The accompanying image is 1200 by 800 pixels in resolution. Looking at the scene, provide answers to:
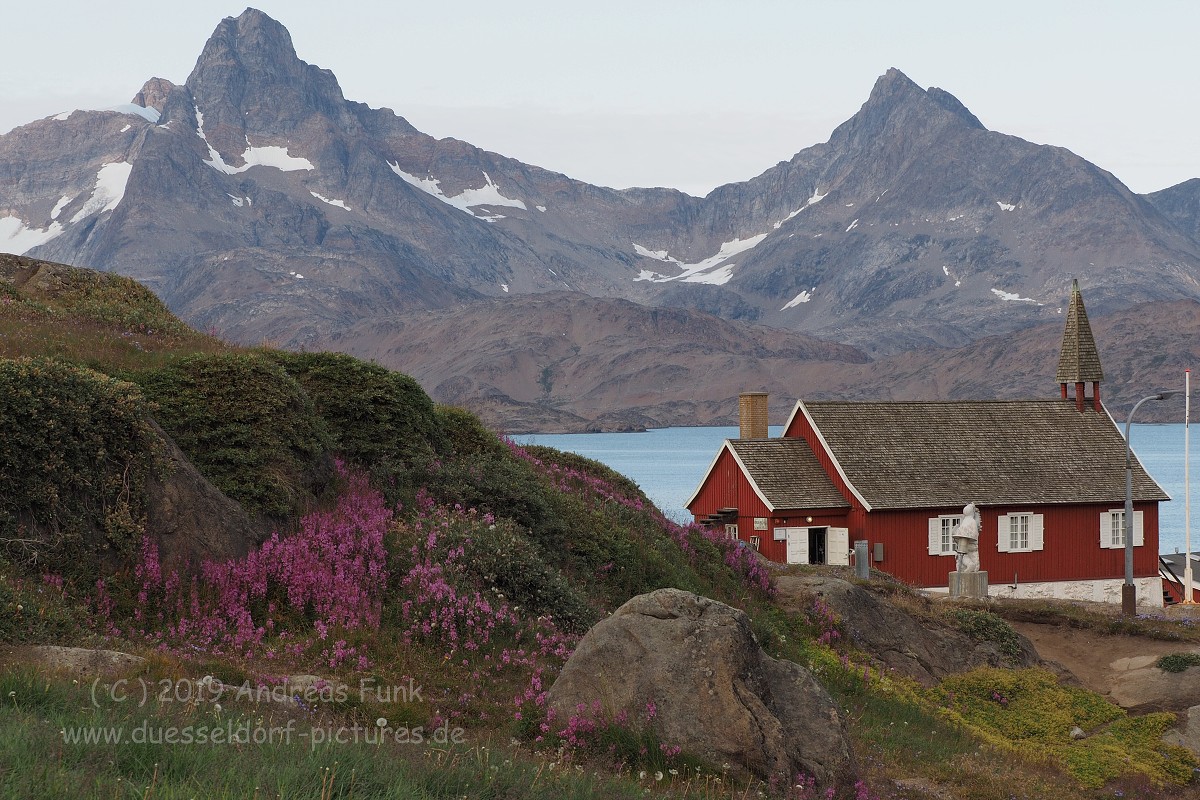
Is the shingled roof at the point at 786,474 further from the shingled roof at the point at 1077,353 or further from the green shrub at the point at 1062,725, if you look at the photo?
the green shrub at the point at 1062,725

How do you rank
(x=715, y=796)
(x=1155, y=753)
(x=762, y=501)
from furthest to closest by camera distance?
(x=762, y=501) < (x=1155, y=753) < (x=715, y=796)

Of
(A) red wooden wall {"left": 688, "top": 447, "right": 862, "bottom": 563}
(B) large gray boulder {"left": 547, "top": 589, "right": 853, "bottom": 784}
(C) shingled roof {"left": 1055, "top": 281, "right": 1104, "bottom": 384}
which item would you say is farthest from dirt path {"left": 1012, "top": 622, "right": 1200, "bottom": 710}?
(C) shingled roof {"left": 1055, "top": 281, "right": 1104, "bottom": 384}

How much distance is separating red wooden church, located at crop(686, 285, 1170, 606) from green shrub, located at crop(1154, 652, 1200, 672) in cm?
1565

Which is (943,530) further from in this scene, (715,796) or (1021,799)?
(715,796)

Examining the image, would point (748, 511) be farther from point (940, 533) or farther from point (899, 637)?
point (899, 637)

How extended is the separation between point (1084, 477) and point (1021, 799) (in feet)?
106

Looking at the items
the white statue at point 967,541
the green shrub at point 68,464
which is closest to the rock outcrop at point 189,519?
the green shrub at point 68,464

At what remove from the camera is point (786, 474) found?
41.8 metres

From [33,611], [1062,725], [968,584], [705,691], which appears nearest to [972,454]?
[968,584]

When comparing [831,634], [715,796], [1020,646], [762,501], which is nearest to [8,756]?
[715,796]

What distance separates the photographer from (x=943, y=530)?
41.1 metres

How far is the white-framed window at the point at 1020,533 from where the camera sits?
4175cm

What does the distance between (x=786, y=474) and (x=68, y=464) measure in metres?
31.9

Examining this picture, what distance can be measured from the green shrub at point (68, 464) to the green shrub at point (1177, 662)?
2076 centimetres
